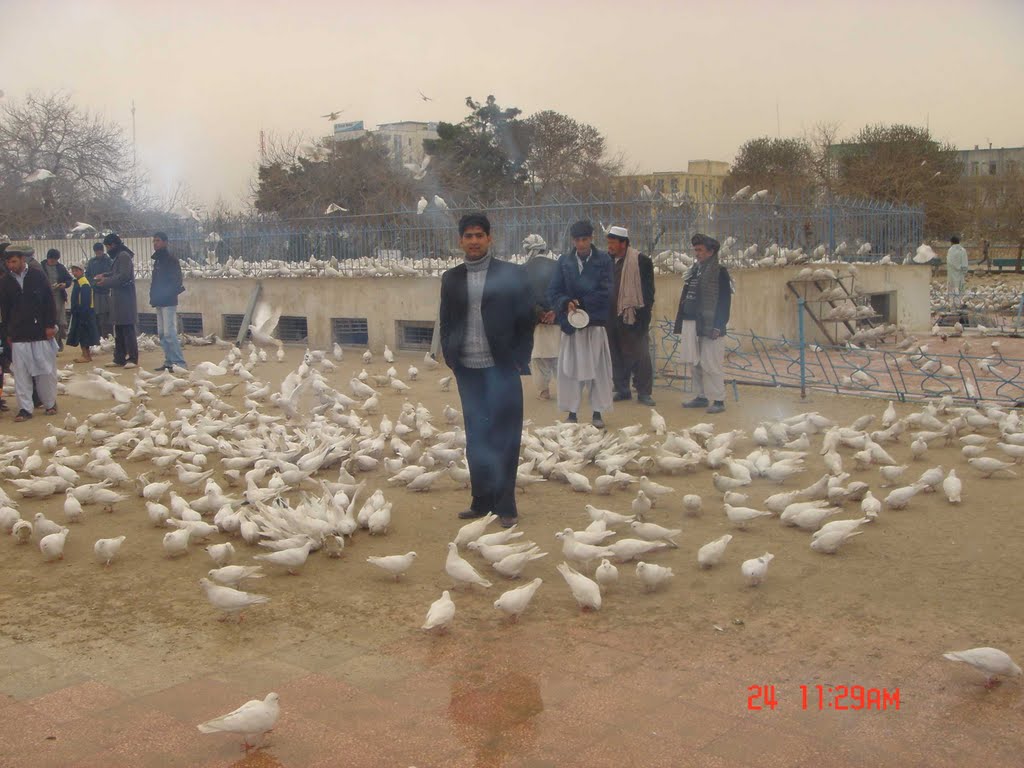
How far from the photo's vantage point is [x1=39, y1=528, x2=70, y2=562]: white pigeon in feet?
19.2

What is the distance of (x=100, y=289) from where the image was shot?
16.0m

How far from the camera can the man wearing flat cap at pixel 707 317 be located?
384 inches

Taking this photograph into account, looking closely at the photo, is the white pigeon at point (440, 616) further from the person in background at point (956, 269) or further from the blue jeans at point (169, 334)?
the person in background at point (956, 269)

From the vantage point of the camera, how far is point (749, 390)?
36.3 feet

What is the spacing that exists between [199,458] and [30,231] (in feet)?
81.6

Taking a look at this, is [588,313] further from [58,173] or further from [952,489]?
[58,173]

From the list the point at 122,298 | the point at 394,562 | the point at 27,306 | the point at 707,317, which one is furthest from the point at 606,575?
the point at 122,298

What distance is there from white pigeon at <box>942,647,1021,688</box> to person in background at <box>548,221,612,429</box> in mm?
5390

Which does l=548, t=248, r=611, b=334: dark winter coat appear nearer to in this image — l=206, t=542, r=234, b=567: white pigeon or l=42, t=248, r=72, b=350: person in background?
l=206, t=542, r=234, b=567: white pigeon

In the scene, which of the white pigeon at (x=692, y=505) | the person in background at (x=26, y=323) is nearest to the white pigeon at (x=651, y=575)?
the white pigeon at (x=692, y=505)

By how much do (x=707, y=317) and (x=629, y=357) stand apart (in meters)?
0.91

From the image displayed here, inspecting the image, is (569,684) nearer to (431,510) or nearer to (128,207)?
(431,510)

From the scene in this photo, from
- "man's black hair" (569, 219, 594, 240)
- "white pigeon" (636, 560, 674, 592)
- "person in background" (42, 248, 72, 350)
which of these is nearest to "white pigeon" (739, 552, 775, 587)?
"white pigeon" (636, 560, 674, 592)

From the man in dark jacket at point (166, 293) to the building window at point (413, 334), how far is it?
A: 11.2ft
